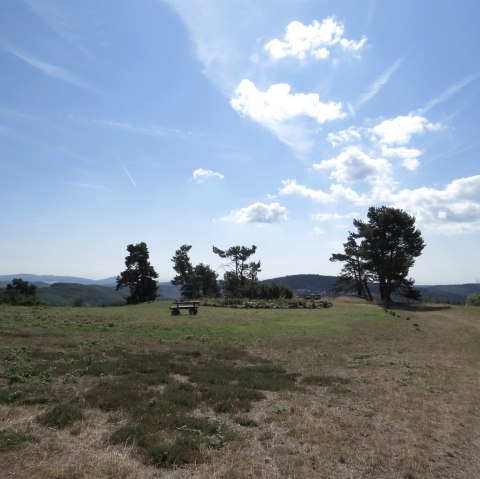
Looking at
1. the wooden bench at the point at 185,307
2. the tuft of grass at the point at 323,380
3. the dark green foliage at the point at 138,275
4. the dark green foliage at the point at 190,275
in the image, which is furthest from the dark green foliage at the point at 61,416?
the dark green foliage at the point at 190,275

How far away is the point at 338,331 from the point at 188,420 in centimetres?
1815

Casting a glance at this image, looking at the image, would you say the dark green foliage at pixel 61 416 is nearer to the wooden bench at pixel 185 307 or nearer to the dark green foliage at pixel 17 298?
the wooden bench at pixel 185 307

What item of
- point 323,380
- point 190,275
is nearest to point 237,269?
point 190,275

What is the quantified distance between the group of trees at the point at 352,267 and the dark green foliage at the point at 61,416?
4774 cm

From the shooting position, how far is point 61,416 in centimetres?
824

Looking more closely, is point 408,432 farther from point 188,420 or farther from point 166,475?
point 166,475

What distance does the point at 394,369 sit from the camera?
587 inches

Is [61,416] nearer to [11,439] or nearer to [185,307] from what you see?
[11,439]

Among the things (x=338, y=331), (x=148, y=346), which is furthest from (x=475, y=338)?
(x=148, y=346)

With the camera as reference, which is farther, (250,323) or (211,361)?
(250,323)

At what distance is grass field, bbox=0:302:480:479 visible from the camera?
22.1ft

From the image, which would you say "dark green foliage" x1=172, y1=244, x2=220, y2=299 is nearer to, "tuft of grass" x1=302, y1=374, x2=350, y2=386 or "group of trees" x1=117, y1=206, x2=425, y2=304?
"group of trees" x1=117, y1=206, x2=425, y2=304

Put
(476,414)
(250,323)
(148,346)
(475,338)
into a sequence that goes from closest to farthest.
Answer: (476,414) < (148,346) < (475,338) < (250,323)

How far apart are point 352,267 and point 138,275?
35.1 m
